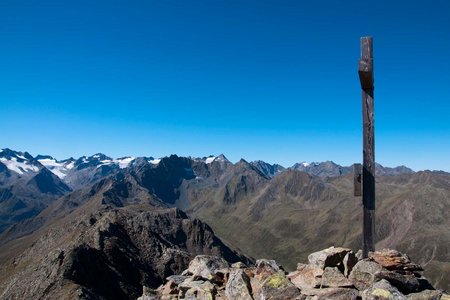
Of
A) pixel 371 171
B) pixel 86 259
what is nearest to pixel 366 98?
pixel 371 171

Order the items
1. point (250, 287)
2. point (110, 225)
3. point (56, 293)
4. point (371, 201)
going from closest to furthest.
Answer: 1. point (371, 201)
2. point (250, 287)
3. point (56, 293)
4. point (110, 225)

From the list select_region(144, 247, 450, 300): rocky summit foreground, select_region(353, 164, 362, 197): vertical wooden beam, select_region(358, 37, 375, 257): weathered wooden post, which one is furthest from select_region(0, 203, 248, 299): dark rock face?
select_region(353, 164, 362, 197): vertical wooden beam

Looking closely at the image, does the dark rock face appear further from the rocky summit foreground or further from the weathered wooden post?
the weathered wooden post

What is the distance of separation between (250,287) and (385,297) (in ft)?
22.9

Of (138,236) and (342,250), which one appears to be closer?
(342,250)

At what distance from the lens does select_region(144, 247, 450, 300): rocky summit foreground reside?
17.1 meters

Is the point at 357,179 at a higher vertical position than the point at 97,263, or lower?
higher

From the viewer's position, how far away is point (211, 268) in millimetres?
28047

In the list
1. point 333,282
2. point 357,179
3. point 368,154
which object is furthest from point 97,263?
point 368,154

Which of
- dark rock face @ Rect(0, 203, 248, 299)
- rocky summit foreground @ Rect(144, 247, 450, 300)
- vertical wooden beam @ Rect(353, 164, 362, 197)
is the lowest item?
dark rock face @ Rect(0, 203, 248, 299)

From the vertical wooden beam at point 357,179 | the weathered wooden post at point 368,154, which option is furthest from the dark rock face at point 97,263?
the vertical wooden beam at point 357,179

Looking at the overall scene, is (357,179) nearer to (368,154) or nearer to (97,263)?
(368,154)

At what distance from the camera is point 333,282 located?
18.5 meters

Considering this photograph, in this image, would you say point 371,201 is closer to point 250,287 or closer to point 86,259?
point 250,287
